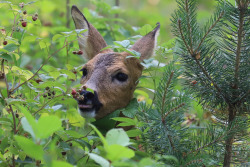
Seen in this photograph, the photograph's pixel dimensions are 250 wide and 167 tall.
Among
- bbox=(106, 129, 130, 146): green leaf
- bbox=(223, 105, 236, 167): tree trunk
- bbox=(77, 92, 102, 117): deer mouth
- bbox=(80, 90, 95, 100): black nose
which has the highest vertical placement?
bbox=(106, 129, 130, 146): green leaf

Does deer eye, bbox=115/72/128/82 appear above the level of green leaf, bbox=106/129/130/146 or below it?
below

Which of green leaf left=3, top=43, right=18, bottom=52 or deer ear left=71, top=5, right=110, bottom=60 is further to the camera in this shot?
deer ear left=71, top=5, right=110, bottom=60

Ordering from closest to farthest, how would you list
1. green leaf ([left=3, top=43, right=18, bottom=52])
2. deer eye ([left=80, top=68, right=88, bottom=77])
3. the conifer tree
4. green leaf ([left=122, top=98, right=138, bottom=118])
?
the conifer tree, green leaf ([left=3, top=43, right=18, bottom=52]), green leaf ([left=122, top=98, right=138, bottom=118]), deer eye ([left=80, top=68, right=88, bottom=77])

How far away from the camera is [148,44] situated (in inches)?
126

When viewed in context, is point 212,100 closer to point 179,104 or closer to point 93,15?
point 179,104

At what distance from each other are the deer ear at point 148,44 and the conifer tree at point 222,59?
4.06 feet

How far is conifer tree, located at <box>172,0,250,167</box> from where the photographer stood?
1.82 metres

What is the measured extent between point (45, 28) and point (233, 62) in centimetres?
454

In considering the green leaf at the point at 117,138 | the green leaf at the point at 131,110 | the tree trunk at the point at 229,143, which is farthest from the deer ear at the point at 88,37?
the green leaf at the point at 117,138

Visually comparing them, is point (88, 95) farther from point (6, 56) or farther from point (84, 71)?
point (6, 56)

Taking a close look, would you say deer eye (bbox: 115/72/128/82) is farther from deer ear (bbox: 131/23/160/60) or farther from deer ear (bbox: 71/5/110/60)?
deer ear (bbox: 71/5/110/60)

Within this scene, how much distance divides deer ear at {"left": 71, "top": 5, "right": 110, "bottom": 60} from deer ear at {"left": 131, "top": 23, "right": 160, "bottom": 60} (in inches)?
15.1

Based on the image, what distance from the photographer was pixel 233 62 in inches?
74.0

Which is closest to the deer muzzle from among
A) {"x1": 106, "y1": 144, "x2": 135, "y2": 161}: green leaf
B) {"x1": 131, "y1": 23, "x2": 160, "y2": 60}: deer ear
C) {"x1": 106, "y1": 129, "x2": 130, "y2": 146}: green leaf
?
{"x1": 131, "y1": 23, "x2": 160, "y2": 60}: deer ear
